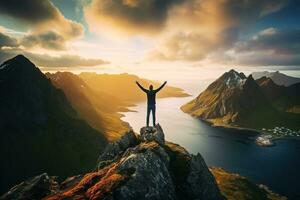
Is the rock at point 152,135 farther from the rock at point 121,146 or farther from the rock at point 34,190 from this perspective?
the rock at point 34,190

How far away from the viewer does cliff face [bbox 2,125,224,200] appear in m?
43.4

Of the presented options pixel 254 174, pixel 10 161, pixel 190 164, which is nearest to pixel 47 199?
pixel 190 164

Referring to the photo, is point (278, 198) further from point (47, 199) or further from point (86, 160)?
point (86, 160)

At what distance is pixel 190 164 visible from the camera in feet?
171

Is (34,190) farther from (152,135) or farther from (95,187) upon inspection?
(152,135)

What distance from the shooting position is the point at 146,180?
4488cm

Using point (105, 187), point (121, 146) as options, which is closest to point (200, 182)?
point (105, 187)

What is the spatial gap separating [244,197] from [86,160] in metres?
122

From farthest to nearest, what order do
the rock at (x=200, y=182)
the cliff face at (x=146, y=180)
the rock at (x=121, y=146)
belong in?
the rock at (x=121, y=146) → the rock at (x=200, y=182) → the cliff face at (x=146, y=180)

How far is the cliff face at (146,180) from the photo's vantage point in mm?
43438

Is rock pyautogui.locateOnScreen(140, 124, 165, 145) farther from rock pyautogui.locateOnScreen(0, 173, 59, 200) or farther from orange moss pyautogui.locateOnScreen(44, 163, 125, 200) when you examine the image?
rock pyautogui.locateOnScreen(0, 173, 59, 200)

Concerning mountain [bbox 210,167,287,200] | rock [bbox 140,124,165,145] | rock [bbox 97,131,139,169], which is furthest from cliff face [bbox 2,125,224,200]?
mountain [bbox 210,167,287,200]

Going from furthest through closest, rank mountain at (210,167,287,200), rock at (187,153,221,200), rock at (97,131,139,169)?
mountain at (210,167,287,200) < rock at (97,131,139,169) < rock at (187,153,221,200)

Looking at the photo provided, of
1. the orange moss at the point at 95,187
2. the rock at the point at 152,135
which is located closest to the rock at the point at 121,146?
the rock at the point at 152,135
